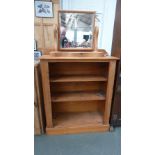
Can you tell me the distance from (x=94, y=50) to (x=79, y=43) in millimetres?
194

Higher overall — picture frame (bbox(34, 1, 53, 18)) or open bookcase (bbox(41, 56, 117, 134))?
picture frame (bbox(34, 1, 53, 18))

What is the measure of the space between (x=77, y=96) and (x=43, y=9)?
150 cm

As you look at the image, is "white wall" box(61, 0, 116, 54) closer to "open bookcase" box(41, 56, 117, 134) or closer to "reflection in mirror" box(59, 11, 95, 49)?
"reflection in mirror" box(59, 11, 95, 49)

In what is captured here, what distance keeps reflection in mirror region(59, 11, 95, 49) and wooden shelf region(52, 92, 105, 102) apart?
23.1 inches

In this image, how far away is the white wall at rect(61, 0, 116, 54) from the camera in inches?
101

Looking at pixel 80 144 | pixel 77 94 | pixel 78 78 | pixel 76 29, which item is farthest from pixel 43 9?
pixel 80 144

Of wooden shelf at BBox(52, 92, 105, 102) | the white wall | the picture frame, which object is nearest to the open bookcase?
wooden shelf at BBox(52, 92, 105, 102)

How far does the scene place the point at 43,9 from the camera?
223 centimetres

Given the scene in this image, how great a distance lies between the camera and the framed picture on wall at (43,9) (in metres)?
2.22

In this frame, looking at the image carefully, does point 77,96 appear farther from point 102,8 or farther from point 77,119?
point 102,8
